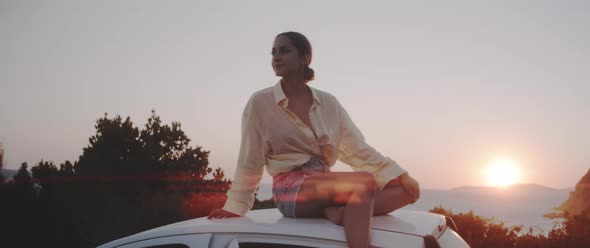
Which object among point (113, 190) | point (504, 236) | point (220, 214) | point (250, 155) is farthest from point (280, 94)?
point (113, 190)

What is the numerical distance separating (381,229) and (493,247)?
489 centimetres

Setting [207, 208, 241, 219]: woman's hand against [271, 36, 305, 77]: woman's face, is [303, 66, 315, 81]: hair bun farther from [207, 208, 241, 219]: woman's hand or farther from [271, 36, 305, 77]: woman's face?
[207, 208, 241, 219]: woman's hand

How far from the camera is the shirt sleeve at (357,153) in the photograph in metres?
3.46

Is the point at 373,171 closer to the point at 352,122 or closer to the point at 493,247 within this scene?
the point at 352,122

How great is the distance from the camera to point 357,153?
3.66 metres

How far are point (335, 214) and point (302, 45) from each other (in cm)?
155

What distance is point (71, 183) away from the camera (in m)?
11.3

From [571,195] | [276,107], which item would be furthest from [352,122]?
[571,195]

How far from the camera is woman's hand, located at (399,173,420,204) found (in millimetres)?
3207

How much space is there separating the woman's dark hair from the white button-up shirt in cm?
23

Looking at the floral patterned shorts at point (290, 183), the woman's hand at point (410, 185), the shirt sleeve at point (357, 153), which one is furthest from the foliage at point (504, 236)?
the floral patterned shorts at point (290, 183)

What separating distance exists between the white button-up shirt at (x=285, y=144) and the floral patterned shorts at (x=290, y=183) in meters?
0.04

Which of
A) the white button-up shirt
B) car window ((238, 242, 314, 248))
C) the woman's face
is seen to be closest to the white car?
car window ((238, 242, 314, 248))

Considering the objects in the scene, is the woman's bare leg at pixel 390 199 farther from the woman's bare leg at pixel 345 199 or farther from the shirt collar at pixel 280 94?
the shirt collar at pixel 280 94
